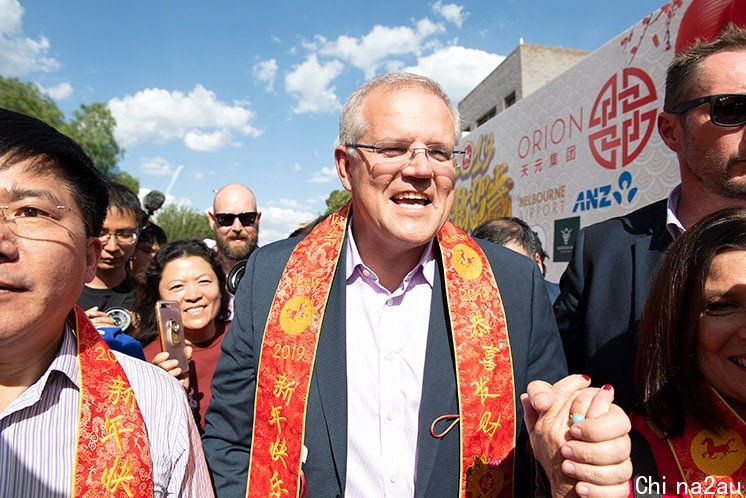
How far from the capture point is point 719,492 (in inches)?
47.5

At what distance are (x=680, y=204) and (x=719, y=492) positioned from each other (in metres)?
0.97

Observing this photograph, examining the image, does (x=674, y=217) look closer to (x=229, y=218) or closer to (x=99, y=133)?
(x=229, y=218)

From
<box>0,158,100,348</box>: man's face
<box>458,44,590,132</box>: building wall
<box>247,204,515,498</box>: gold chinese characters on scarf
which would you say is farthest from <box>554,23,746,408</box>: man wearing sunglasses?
<box>458,44,590,132</box>: building wall

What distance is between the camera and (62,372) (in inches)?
51.3

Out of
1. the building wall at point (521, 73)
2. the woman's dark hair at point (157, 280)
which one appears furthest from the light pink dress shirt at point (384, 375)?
the building wall at point (521, 73)

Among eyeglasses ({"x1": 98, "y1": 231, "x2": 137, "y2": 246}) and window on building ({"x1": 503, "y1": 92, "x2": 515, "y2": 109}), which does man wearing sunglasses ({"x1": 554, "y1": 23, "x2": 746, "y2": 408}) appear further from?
window on building ({"x1": 503, "y1": 92, "x2": 515, "y2": 109})

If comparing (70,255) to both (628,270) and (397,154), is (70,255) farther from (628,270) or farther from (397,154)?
(628,270)

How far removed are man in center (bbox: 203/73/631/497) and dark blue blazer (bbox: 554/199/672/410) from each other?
167 millimetres

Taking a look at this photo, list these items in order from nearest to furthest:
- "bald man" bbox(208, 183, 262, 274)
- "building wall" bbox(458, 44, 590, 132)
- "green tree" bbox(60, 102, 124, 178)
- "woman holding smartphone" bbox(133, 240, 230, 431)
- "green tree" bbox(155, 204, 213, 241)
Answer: "woman holding smartphone" bbox(133, 240, 230, 431)
"bald man" bbox(208, 183, 262, 274)
"building wall" bbox(458, 44, 590, 132)
"green tree" bbox(60, 102, 124, 178)
"green tree" bbox(155, 204, 213, 241)

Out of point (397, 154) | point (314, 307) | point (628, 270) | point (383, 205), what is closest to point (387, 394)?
point (314, 307)

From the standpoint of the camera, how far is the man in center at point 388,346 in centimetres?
161

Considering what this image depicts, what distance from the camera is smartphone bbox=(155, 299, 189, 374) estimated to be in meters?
2.21

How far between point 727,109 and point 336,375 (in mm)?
1505

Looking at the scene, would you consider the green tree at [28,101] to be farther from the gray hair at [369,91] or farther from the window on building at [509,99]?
the gray hair at [369,91]
